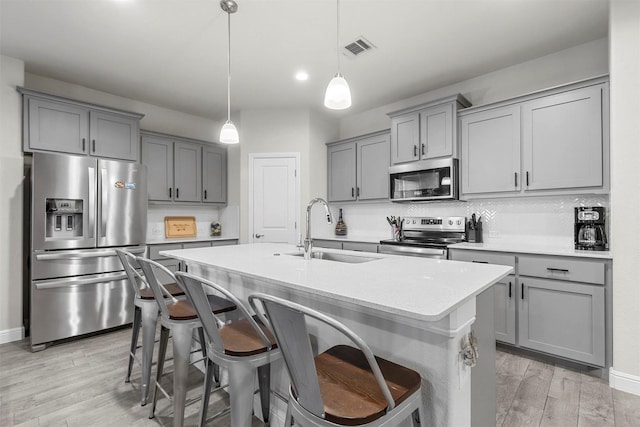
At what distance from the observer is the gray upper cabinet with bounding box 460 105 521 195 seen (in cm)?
300

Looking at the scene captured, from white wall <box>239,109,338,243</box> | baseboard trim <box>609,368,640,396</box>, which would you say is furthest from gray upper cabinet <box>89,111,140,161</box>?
baseboard trim <box>609,368,640,396</box>

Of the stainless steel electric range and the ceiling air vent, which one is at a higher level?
the ceiling air vent

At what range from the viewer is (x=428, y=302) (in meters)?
0.98

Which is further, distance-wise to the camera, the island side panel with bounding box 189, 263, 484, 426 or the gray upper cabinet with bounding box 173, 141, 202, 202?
the gray upper cabinet with bounding box 173, 141, 202, 202

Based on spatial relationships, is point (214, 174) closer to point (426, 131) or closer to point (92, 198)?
point (92, 198)

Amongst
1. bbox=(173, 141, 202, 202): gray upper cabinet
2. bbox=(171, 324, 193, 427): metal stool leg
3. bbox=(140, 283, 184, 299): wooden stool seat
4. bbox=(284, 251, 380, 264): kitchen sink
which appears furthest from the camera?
bbox=(173, 141, 202, 202): gray upper cabinet

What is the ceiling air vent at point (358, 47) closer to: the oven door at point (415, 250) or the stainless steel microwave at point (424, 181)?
the stainless steel microwave at point (424, 181)

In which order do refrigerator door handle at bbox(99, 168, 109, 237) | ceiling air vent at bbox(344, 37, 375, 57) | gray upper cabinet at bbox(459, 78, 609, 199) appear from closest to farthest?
gray upper cabinet at bbox(459, 78, 609, 199) < ceiling air vent at bbox(344, 37, 375, 57) < refrigerator door handle at bbox(99, 168, 109, 237)

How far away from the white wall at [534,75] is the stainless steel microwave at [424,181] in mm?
907

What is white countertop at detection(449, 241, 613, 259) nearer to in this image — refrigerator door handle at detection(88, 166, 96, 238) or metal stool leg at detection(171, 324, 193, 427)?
metal stool leg at detection(171, 324, 193, 427)

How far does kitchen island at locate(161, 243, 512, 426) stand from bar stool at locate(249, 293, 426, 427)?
0.14 m

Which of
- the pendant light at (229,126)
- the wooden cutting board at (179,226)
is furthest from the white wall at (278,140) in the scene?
the pendant light at (229,126)

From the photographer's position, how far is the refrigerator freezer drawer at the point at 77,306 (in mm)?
2918

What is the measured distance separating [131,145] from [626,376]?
199 inches
